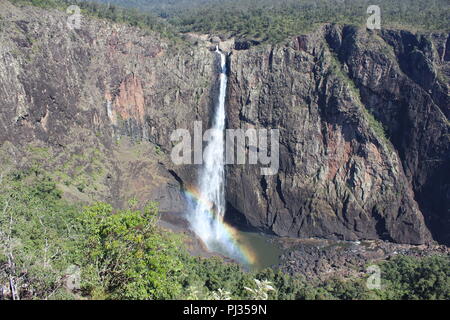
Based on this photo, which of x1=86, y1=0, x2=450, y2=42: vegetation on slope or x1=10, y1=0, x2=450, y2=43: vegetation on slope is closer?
x1=10, y1=0, x2=450, y2=43: vegetation on slope

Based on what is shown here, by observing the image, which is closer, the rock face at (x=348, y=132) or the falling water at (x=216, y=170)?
the rock face at (x=348, y=132)

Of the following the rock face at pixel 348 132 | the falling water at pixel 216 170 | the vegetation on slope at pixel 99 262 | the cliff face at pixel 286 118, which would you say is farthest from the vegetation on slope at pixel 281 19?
the vegetation on slope at pixel 99 262

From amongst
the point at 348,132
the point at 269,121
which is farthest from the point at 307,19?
the point at 348,132

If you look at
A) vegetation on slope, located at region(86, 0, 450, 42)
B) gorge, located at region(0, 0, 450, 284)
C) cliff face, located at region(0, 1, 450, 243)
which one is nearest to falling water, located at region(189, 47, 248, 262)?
gorge, located at region(0, 0, 450, 284)

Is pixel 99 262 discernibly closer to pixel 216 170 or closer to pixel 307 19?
pixel 216 170

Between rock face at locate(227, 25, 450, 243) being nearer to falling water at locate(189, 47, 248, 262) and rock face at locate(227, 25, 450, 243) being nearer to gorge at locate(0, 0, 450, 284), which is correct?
gorge at locate(0, 0, 450, 284)

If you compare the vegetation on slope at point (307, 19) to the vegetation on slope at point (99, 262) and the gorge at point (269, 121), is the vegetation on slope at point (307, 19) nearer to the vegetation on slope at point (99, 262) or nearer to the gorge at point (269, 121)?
the gorge at point (269, 121)

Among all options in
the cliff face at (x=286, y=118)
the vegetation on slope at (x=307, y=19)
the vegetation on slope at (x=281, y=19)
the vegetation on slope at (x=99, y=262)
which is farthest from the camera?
the vegetation on slope at (x=307, y=19)

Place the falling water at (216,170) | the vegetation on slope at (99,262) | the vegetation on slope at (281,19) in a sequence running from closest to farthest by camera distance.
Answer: the vegetation on slope at (99,262)
the vegetation on slope at (281,19)
the falling water at (216,170)
